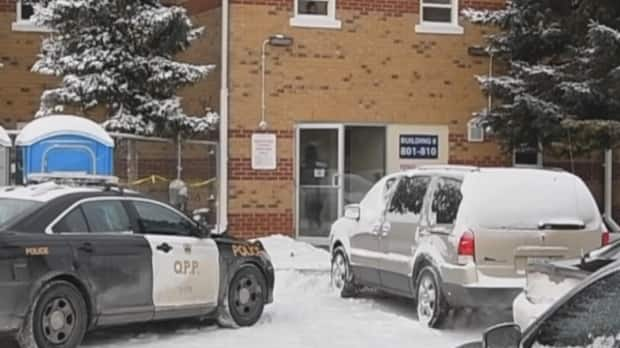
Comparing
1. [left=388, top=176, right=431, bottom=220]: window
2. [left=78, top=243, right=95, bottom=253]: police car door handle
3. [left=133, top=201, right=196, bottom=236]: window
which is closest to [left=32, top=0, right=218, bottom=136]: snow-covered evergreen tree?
[left=388, top=176, right=431, bottom=220]: window

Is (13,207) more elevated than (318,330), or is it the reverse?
(13,207)

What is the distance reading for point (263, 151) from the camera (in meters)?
18.8

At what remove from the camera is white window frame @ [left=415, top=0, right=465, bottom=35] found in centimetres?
1978

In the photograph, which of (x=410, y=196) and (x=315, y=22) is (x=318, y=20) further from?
(x=410, y=196)

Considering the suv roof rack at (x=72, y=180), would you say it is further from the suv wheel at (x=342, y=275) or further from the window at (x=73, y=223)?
Answer: the suv wheel at (x=342, y=275)

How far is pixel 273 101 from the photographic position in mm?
18891

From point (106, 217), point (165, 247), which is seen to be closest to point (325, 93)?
point (165, 247)

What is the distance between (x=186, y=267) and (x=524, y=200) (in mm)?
3741

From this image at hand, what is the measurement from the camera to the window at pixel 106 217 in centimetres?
1011

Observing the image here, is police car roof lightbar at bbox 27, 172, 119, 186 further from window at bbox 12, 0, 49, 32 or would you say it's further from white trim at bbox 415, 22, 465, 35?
white trim at bbox 415, 22, 465, 35

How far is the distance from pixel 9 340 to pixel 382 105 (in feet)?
35.3

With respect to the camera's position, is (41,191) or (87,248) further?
(41,191)

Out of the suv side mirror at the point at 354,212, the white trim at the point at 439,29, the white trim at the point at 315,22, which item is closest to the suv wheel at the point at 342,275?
the suv side mirror at the point at 354,212

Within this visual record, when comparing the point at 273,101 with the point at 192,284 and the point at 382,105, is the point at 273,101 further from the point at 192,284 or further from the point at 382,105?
the point at 192,284
